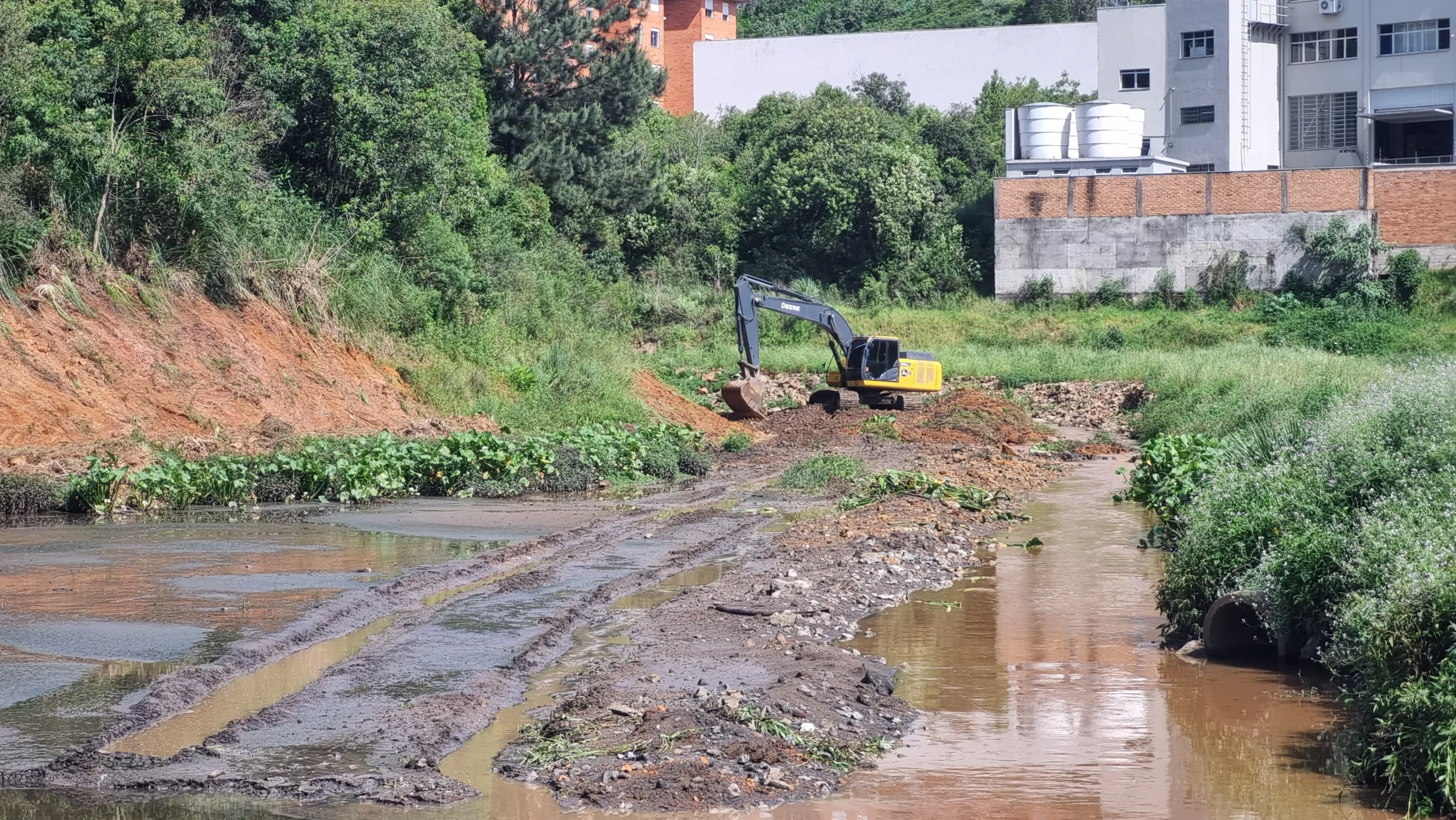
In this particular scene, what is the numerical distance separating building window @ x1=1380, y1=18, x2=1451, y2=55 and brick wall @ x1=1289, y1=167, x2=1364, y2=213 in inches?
421

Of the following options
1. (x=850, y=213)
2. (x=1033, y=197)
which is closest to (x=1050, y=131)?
(x=1033, y=197)

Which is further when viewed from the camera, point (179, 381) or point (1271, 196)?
point (1271, 196)

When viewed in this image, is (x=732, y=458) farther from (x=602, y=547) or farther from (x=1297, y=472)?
(x=1297, y=472)

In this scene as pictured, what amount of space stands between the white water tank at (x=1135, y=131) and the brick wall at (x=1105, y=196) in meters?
4.18

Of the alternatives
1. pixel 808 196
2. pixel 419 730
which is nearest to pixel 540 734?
pixel 419 730

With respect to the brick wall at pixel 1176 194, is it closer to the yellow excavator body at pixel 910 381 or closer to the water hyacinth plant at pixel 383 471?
the yellow excavator body at pixel 910 381

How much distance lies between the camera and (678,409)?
34062 millimetres

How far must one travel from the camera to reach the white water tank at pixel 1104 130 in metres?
54.2

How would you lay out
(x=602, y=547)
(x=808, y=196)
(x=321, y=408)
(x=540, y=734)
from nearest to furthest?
(x=540, y=734)
(x=602, y=547)
(x=321, y=408)
(x=808, y=196)

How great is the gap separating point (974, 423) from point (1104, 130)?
26.4 meters

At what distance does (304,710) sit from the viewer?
408 inches

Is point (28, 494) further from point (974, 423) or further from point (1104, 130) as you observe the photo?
point (1104, 130)

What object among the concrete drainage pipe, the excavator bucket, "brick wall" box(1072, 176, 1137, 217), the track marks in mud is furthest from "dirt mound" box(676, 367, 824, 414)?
the concrete drainage pipe

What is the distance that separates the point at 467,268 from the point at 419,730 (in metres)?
25.2
